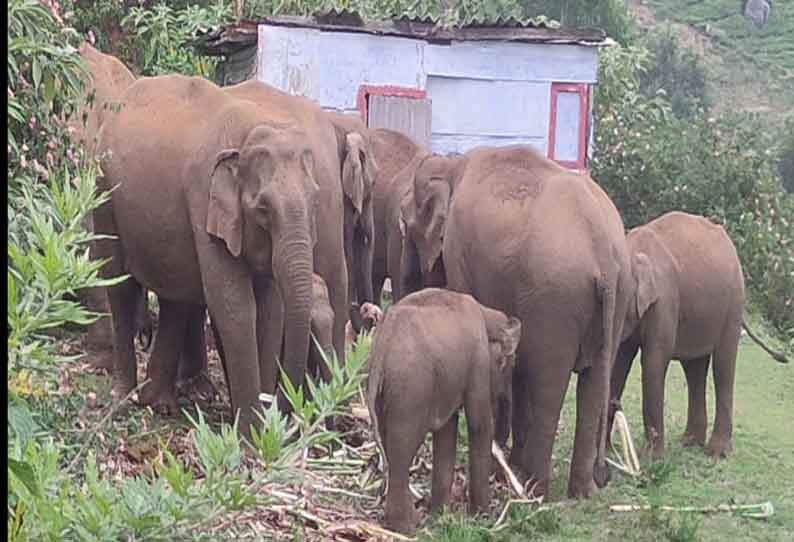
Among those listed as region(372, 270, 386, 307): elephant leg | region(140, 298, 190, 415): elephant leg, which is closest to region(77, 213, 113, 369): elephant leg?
region(140, 298, 190, 415): elephant leg

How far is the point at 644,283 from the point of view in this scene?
36.1 ft

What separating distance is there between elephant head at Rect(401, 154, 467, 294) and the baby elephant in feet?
6.96

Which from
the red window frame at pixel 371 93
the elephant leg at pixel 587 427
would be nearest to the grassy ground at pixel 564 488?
the elephant leg at pixel 587 427

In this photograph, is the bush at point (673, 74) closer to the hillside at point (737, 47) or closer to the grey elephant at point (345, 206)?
the hillside at point (737, 47)

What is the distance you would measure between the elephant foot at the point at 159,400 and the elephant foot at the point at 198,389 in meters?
0.41

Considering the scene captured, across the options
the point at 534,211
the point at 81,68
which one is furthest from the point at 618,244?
the point at 81,68

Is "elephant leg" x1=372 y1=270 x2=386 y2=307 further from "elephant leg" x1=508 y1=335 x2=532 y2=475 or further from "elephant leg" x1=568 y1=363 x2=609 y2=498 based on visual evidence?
"elephant leg" x1=568 y1=363 x2=609 y2=498

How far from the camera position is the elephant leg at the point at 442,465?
887cm

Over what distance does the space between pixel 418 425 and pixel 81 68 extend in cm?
260

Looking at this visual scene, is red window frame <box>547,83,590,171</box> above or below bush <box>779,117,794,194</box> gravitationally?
above

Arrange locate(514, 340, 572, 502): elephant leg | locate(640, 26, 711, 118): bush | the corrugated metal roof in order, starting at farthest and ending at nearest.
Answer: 1. locate(640, 26, 711, 118): bush
2. the corrugated metal roof
3. locate(514, 340, 572, 502): elephant leg

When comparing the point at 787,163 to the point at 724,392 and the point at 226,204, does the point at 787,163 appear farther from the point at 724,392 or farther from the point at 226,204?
the point at 226,204

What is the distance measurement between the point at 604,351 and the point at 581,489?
0.83 meters

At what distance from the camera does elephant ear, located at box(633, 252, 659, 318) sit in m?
10.9
